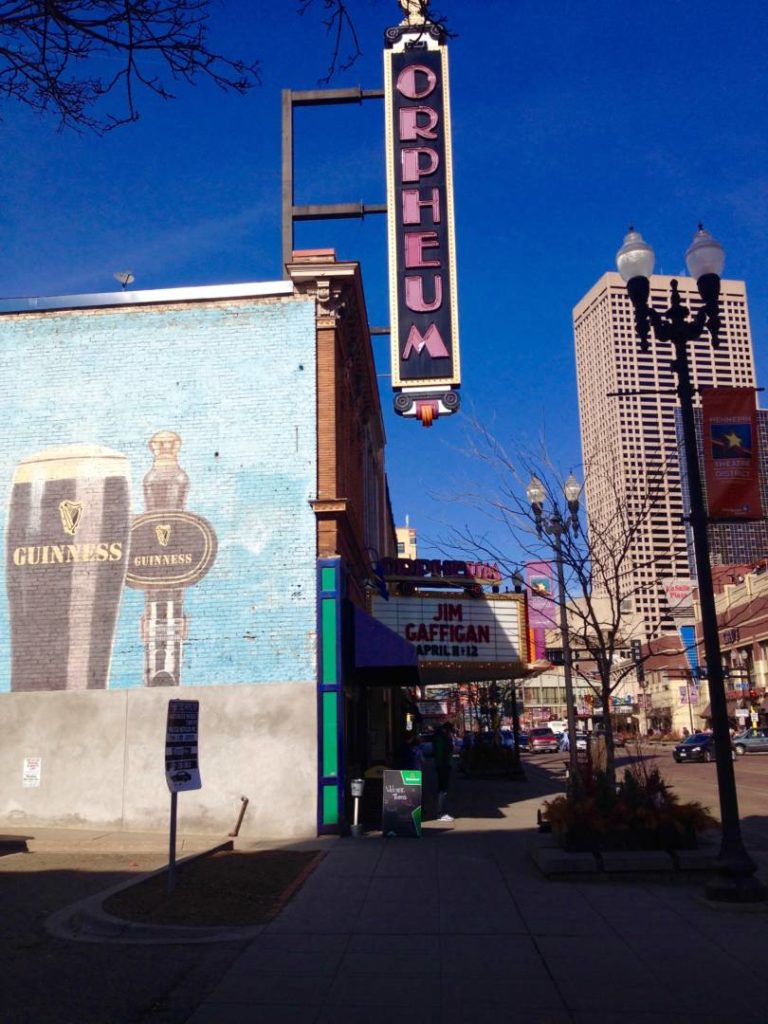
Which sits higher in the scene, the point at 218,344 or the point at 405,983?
the point at 218,344

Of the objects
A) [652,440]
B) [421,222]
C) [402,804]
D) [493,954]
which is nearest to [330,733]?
[402,804]

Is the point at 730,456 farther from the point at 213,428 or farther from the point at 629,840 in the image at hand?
the point at 213,428

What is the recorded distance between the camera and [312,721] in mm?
16438

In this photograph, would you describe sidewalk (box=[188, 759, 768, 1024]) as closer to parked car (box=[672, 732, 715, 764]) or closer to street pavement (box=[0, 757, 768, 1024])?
street pavement (box=[0, 757, 768, 1024])

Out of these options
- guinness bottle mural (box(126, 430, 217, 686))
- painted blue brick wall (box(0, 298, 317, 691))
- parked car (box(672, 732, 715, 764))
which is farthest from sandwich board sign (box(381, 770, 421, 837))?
parked car (box(672, 732, 715, 764))

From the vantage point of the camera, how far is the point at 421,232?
67.9 ft

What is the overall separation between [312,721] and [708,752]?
34.3 m

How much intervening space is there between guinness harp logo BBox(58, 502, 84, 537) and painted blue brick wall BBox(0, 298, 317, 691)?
1076 mm

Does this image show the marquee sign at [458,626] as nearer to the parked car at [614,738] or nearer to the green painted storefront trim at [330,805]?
the parked car at [614,738]

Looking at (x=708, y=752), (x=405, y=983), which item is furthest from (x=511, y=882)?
(x=708, y=752)

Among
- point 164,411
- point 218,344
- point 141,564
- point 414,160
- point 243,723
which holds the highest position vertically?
point 414,160

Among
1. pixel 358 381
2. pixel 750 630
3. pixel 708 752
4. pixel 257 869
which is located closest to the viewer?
pixel 257 869

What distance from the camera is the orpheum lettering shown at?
19844mm

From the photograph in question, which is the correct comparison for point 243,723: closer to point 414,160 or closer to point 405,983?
point 405,983
